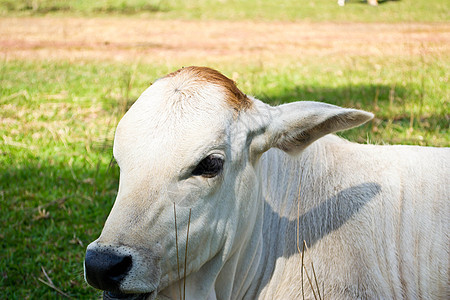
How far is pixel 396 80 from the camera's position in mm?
8188

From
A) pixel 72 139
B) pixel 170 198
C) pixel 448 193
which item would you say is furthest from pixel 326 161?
pixel 72 139

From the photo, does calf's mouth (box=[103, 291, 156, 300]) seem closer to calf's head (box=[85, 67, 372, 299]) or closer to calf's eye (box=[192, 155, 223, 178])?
calf's head (box=[85, 67, 372, 299])

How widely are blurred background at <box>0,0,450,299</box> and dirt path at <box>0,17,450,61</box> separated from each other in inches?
1.9

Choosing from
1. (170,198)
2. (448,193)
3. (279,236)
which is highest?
(170,198)

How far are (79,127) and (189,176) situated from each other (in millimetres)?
4775

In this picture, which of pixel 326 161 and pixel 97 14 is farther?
pixel 97 14

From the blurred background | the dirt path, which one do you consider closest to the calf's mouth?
the blurred background

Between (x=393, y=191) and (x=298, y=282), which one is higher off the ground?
(x=393, y=191)

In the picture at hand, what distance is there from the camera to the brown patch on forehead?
2506 millimetres

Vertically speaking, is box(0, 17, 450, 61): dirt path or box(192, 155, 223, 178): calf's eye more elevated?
box(192, 155, 223, 178): calf's eye

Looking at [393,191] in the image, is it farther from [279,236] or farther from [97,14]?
[97,14]

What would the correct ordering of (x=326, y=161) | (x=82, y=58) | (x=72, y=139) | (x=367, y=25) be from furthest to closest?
(x=367, y=25) → (x=82, y=58) → (x=72, y=139) → (x=326, y=161)

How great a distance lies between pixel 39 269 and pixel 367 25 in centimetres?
1337

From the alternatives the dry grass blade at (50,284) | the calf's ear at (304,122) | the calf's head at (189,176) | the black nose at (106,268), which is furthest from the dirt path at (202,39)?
the black nose at (106,268)
